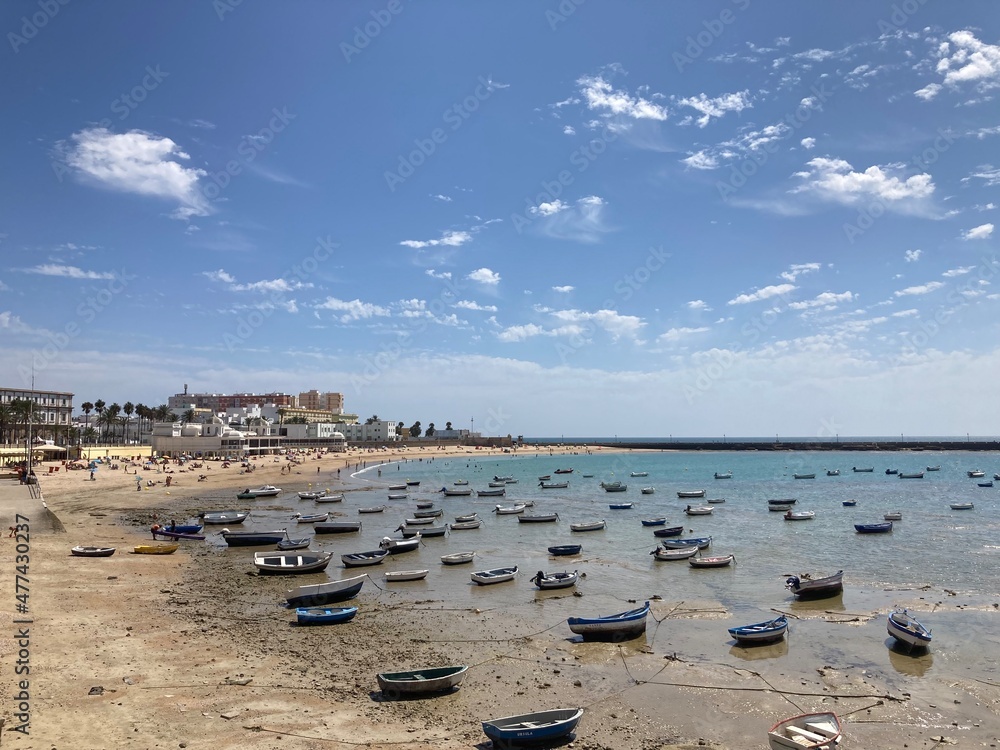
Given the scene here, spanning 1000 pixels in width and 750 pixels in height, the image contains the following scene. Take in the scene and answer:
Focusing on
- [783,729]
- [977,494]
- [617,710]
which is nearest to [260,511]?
[617,710]

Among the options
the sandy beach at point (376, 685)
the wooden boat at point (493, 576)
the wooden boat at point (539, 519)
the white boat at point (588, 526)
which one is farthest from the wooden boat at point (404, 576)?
the wooden boat at point (539, 519)

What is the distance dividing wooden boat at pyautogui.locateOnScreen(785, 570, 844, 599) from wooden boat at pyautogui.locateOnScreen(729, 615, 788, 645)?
622cm

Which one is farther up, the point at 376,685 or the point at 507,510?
the point at 376,685

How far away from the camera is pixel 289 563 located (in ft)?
105

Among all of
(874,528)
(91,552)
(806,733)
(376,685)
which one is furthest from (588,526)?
(806,733)

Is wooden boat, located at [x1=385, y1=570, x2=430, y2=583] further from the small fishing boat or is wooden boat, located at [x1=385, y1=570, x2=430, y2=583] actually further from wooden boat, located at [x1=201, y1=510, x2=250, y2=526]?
wooden boat, located at [x1=201, y1=510, x2=250, y2=526]

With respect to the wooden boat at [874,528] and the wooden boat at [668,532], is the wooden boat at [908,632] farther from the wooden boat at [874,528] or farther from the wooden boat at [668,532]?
the wooden boat at [874,528]

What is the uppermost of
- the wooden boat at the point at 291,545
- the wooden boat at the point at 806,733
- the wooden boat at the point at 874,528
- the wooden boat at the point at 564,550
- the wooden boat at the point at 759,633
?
the wooden boat at the point at 806,733

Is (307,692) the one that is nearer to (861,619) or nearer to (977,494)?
(861,619)

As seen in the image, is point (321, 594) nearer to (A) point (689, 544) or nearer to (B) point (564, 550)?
(B) point (564, 550)

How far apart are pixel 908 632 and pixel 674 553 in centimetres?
1600

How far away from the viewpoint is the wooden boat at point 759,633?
21538mm

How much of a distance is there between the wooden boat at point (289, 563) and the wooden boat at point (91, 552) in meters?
7.63

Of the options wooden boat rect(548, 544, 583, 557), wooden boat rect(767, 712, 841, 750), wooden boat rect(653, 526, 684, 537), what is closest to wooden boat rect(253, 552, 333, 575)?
wooden boat rect(548, 544, 583, 557)
